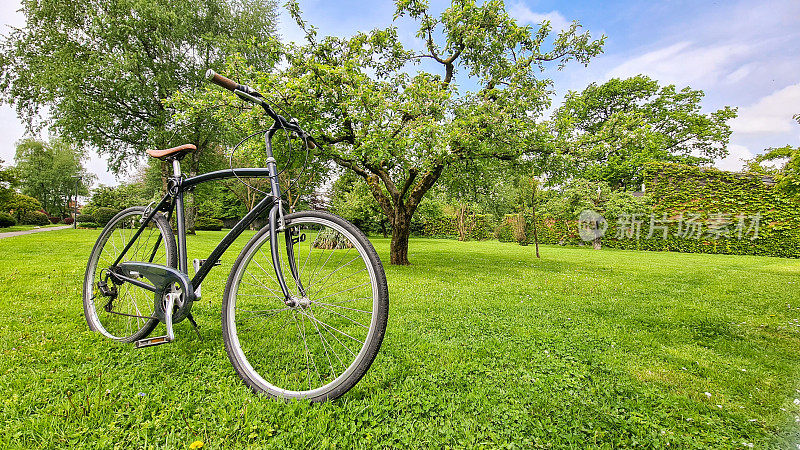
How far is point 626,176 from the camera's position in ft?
83.9

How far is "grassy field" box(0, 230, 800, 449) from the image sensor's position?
1560mm

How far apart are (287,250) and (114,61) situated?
18.1m

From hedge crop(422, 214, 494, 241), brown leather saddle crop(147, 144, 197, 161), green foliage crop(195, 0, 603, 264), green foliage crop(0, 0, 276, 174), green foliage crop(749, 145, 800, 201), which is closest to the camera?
brown leather saddle crop(147, 144, 197, 161)

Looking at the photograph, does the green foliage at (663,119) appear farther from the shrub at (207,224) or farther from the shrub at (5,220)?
the shrub at (5,220)

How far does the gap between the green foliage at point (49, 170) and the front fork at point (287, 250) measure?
161 ft

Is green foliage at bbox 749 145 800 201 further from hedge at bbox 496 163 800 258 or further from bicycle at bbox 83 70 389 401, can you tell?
hedge at bbox 496 163 800 258

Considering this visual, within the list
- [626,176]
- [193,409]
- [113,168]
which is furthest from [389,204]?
[626,176]

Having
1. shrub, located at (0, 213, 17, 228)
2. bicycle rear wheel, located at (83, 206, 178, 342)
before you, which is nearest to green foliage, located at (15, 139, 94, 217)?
shrub, located at (0, 213, 17, 228)

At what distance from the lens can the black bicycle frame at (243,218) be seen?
1896mm

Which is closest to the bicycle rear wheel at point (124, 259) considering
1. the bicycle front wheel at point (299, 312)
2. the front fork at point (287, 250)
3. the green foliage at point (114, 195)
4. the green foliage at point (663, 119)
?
the bicycle front wheel at point (299, 312)

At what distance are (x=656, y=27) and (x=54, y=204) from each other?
5926cm

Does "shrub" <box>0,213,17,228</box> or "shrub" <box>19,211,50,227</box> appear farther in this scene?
"shrub" <box>19,211,50,227</box>

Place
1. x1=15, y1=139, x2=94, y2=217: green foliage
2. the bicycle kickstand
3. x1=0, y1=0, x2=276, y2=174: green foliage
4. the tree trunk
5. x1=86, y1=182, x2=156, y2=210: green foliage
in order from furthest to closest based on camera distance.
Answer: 1. x1=15, y1=139, x2=94, y2=217: green foliage
2. x1=86, y1=182, x2=156, y2=210: green foliage
3. x1=0, y1=0, x2=276, y2=174: green foliage
4. the tree trunk
5. the bicycle kickstand

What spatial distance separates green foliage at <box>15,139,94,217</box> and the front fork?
49.0 m
